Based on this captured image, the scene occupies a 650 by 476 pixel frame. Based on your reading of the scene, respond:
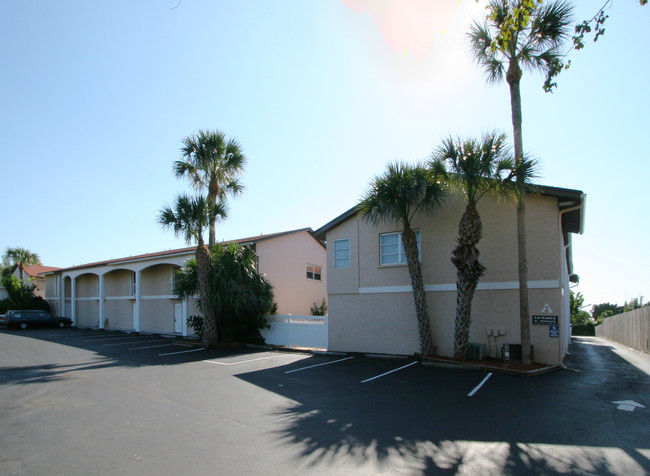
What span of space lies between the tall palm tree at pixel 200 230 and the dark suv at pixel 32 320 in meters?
21.8

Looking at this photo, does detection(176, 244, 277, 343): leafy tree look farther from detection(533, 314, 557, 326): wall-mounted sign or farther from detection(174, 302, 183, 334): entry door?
detection(533, 314, 557, 326): wall-mounted sign

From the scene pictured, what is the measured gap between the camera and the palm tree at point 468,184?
497 inches

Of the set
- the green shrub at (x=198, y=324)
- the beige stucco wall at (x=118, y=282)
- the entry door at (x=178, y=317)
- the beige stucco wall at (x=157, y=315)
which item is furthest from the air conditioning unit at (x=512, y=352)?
the beige stucco wall at (x=118, y=282)

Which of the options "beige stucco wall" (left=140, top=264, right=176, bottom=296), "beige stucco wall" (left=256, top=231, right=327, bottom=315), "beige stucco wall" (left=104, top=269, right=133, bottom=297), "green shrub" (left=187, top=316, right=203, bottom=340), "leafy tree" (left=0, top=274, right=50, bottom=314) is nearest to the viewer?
"green shrub" (left=187, top=316, right=203, bottom=340)

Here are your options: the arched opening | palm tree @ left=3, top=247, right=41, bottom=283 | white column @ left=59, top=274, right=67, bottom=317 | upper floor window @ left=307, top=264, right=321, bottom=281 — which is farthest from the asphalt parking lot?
palm tree @ left=3, top=247, right=41, bottom=283

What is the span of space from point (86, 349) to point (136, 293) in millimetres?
9562

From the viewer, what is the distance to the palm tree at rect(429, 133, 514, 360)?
12.6 meters

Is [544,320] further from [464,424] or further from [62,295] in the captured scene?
[62,295]

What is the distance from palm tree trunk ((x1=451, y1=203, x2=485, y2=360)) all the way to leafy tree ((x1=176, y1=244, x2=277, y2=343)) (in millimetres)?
9639

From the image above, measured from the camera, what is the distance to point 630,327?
21.6m

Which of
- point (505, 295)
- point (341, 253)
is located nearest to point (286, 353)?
point (341, 253)

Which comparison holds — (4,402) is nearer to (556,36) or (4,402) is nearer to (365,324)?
(365,324)

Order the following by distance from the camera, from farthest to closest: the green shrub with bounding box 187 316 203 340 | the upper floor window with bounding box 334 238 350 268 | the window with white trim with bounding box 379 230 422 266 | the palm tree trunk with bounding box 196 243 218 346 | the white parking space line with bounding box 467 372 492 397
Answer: the green shrub with bounding box 187 316 203 340, the palm tree trunk with bounding box 196 243 218 346, the upper floor window with bounding box 334 238 350 268, the window with white trim with bounding box 379 230 422 266, the white parking space line with bounding box 467 372 492 397

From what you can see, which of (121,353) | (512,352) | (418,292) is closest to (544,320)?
(512,352)
